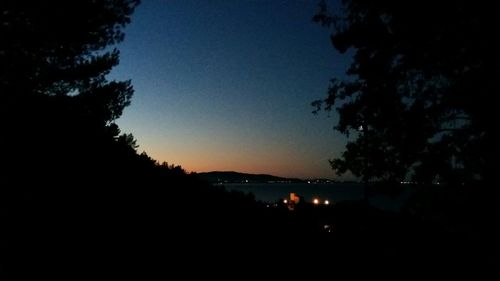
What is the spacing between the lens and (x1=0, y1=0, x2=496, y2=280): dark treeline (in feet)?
19.9

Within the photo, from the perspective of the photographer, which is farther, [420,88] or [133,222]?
[420,88]

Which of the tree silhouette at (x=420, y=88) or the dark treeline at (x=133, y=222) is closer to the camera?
the dark treeline at (x=133, y=222)

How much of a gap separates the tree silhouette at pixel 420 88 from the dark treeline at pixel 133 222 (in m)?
2.61

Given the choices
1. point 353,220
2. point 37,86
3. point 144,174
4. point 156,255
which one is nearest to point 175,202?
point 144,174

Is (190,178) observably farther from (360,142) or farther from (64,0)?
(64,0)

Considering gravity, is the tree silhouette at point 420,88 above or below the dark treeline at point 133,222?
above

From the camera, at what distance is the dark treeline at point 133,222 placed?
19.9 ft

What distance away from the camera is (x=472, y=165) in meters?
12.1

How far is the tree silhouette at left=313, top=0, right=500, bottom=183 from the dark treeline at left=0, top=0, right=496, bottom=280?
2605 mm

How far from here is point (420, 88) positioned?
1270cm

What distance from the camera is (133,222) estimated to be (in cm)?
716

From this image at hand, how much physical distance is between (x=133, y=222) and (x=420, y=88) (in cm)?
885

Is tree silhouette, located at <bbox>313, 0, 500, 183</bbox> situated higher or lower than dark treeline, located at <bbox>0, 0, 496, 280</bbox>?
higher

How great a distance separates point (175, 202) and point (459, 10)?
7956mm
